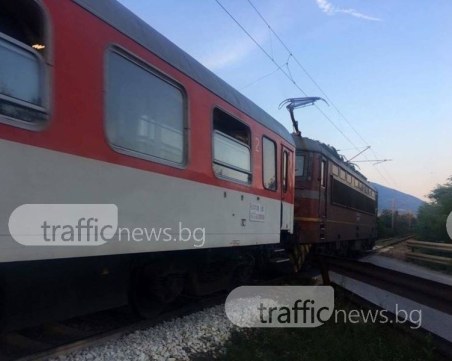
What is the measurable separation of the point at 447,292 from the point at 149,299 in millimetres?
3402

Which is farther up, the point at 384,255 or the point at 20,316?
the point at 20,316

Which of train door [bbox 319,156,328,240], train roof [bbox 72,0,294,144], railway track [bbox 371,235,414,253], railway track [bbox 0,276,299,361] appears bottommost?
railway track [bbox 371,235,414,253]

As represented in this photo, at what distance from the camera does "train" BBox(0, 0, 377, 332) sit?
3352mm

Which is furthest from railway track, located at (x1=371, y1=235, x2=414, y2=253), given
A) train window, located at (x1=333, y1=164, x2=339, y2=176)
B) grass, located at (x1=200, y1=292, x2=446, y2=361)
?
grass, located at (x1=200, y1=292, x2=446, y2=361)

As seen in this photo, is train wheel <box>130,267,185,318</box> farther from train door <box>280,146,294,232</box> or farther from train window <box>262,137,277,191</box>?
train door <box>280,146,294,232</box>

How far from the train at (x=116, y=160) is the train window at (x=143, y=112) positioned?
15mm

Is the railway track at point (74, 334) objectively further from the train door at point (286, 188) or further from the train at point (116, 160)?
the train door at point (286, 188)

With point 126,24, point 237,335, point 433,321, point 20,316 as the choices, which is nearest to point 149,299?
point 237,335

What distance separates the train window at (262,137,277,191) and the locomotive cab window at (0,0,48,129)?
4630 millimetres

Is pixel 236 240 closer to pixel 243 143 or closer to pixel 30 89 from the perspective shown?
pixel 243 143

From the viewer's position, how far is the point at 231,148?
652cm

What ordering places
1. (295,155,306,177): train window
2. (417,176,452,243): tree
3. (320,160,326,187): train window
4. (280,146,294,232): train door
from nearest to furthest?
(280,146,294,232): train door < (295,155,306,177): train window < (320,160,326,187): train window < (417,176,452,243): tree

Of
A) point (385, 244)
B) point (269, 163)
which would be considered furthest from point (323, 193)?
point (385, 244)

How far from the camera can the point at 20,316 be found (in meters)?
3.82
